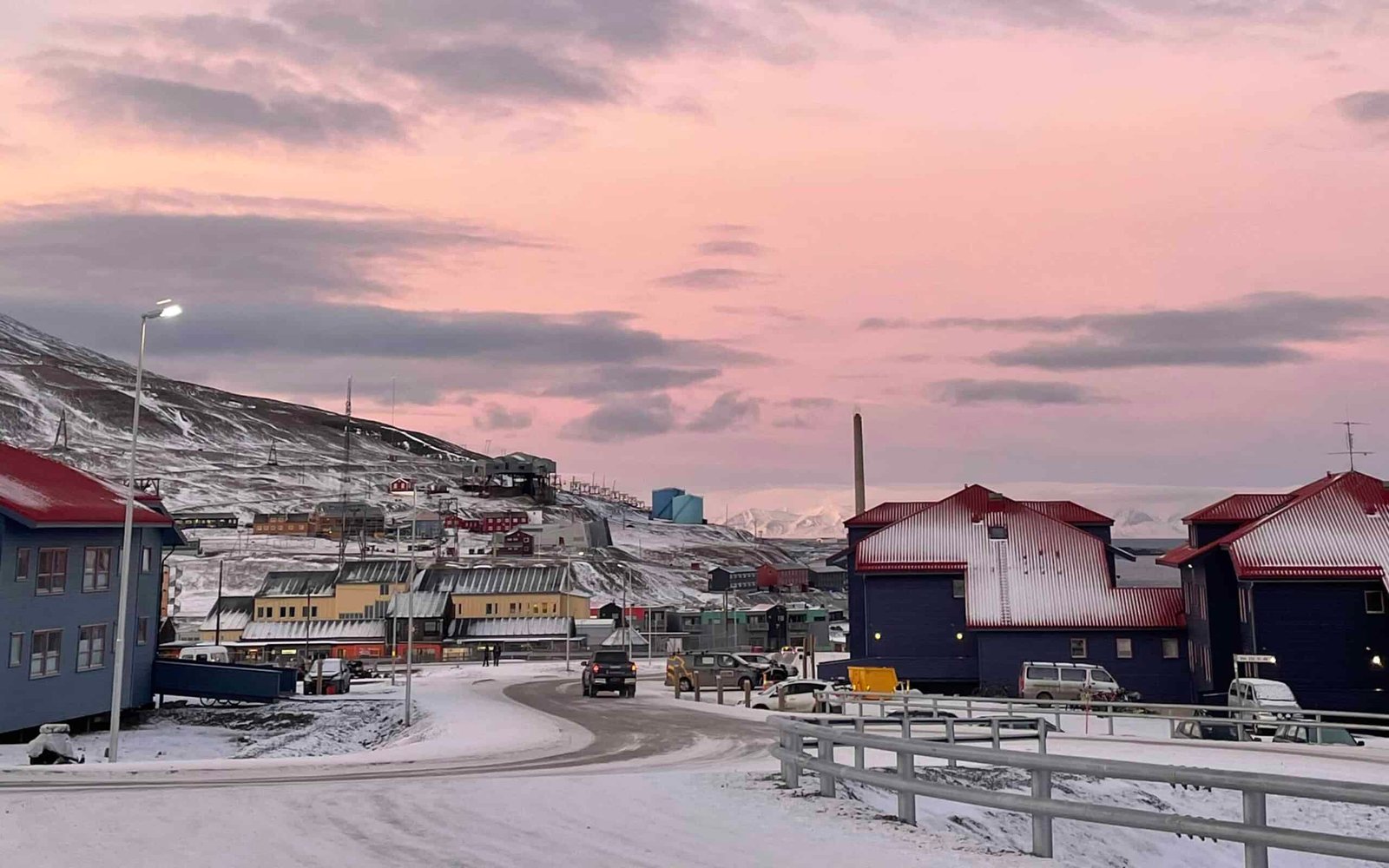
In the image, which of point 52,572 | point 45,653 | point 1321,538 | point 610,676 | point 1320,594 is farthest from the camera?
point 610,676

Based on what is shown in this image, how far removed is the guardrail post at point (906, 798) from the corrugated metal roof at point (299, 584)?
11678 cm

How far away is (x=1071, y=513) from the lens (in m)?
81.1

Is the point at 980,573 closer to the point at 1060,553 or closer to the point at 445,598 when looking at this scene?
the point at 1060,553

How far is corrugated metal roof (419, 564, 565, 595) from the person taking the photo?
131250 mm

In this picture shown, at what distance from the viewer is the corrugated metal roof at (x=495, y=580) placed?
431 ft

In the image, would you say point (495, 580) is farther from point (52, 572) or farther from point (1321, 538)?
point (1321, 538)

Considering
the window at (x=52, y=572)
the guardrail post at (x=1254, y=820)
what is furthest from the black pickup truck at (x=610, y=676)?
the guardrail post at (x=1254, y=820)

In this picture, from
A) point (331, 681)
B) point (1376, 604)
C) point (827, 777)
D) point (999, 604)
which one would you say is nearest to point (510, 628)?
point (331, 681)

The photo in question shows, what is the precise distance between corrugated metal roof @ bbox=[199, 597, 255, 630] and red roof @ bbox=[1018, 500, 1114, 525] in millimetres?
81975

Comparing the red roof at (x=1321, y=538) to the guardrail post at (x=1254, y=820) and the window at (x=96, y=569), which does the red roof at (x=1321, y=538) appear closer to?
the guardrail post at (x=1254, y=820)

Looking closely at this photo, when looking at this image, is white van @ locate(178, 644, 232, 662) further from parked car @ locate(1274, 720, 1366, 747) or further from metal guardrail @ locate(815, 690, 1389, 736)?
parked car @ locate(1274, 720, 1366, 747)

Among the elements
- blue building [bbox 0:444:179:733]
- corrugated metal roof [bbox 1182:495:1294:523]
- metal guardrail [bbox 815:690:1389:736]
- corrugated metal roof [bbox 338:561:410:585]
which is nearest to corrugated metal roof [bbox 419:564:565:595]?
corrugated metal roof [bbox 338:561:410:585]

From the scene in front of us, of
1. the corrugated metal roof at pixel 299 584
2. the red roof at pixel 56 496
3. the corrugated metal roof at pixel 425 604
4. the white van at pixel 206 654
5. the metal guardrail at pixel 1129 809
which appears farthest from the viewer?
the corrugated metal roof at pixel 299 584

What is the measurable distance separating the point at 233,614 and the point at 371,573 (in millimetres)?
14502
